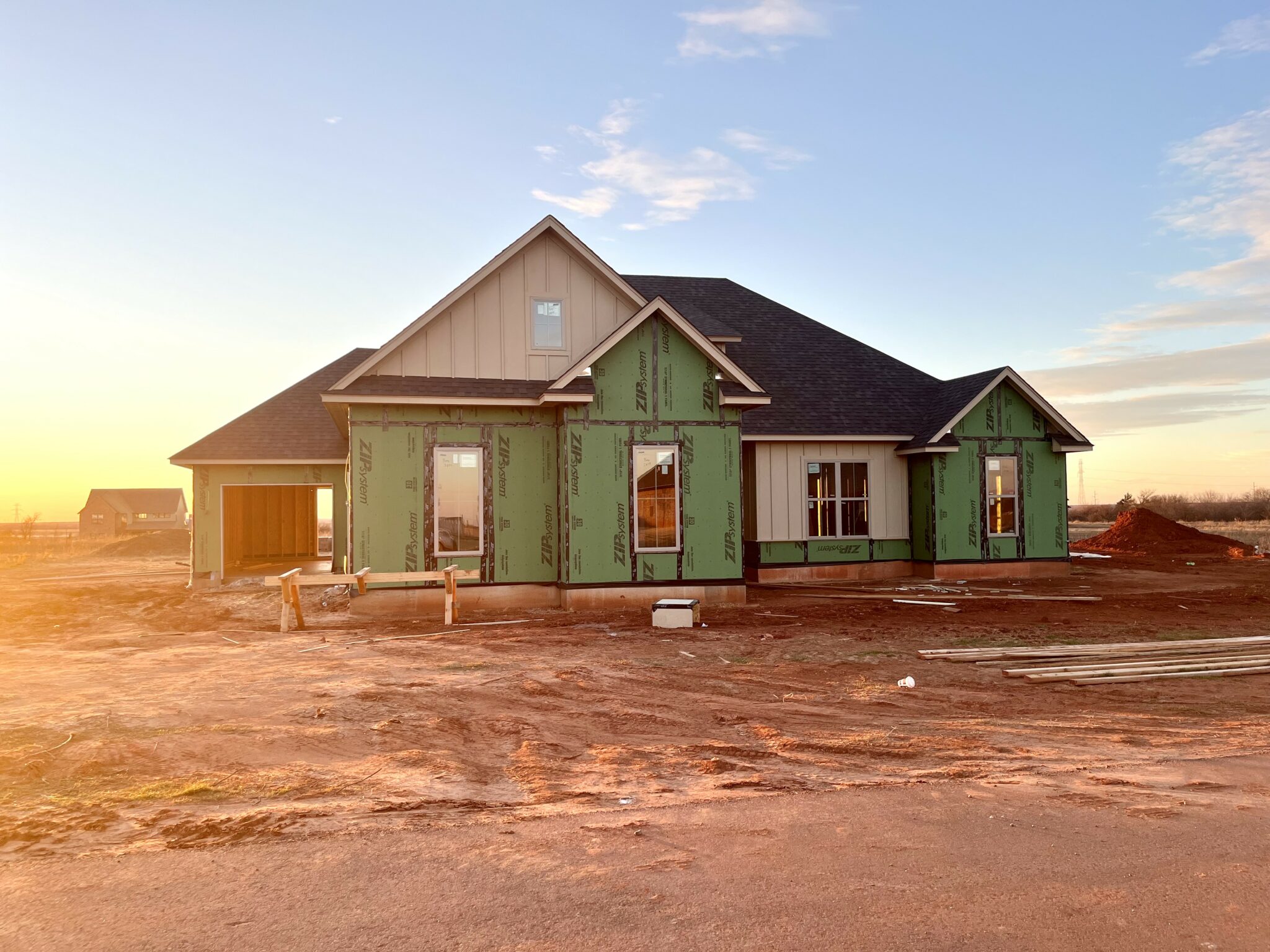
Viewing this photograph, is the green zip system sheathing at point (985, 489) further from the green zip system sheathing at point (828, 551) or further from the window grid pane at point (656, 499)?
the window grid pane at point (656, 499)

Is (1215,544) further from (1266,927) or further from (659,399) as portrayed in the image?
(1266,927)

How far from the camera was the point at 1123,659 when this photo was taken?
11.6m

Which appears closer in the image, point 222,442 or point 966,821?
point 966,821

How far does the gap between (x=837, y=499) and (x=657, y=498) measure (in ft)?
24.1

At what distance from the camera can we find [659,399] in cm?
1778

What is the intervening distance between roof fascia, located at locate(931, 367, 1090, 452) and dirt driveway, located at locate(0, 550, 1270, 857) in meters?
8.25

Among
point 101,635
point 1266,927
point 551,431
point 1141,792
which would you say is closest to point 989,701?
point 1141,792

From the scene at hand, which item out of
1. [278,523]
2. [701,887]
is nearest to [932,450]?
[701,887]

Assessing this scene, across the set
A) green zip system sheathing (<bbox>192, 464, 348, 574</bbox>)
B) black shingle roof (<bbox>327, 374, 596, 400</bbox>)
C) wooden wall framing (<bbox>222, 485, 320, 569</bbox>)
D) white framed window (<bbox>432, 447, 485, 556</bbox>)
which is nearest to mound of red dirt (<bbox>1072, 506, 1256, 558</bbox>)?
black shingle roof (<bbox>327, 374, 596, 400</bbox>)

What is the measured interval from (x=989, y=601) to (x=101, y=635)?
53.1 feet

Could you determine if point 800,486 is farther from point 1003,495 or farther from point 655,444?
point 655,444

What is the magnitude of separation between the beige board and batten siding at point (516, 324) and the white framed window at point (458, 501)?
5.39 feet

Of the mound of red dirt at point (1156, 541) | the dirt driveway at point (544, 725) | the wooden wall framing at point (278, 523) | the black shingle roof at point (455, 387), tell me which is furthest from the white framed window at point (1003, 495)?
the wooden wall framing at point (278, 523)

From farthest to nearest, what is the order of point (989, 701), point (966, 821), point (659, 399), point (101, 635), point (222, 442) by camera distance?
point (222, 442) → point (659, 399) → point (101, 635) → point (989, 701) → point (966, 821)
